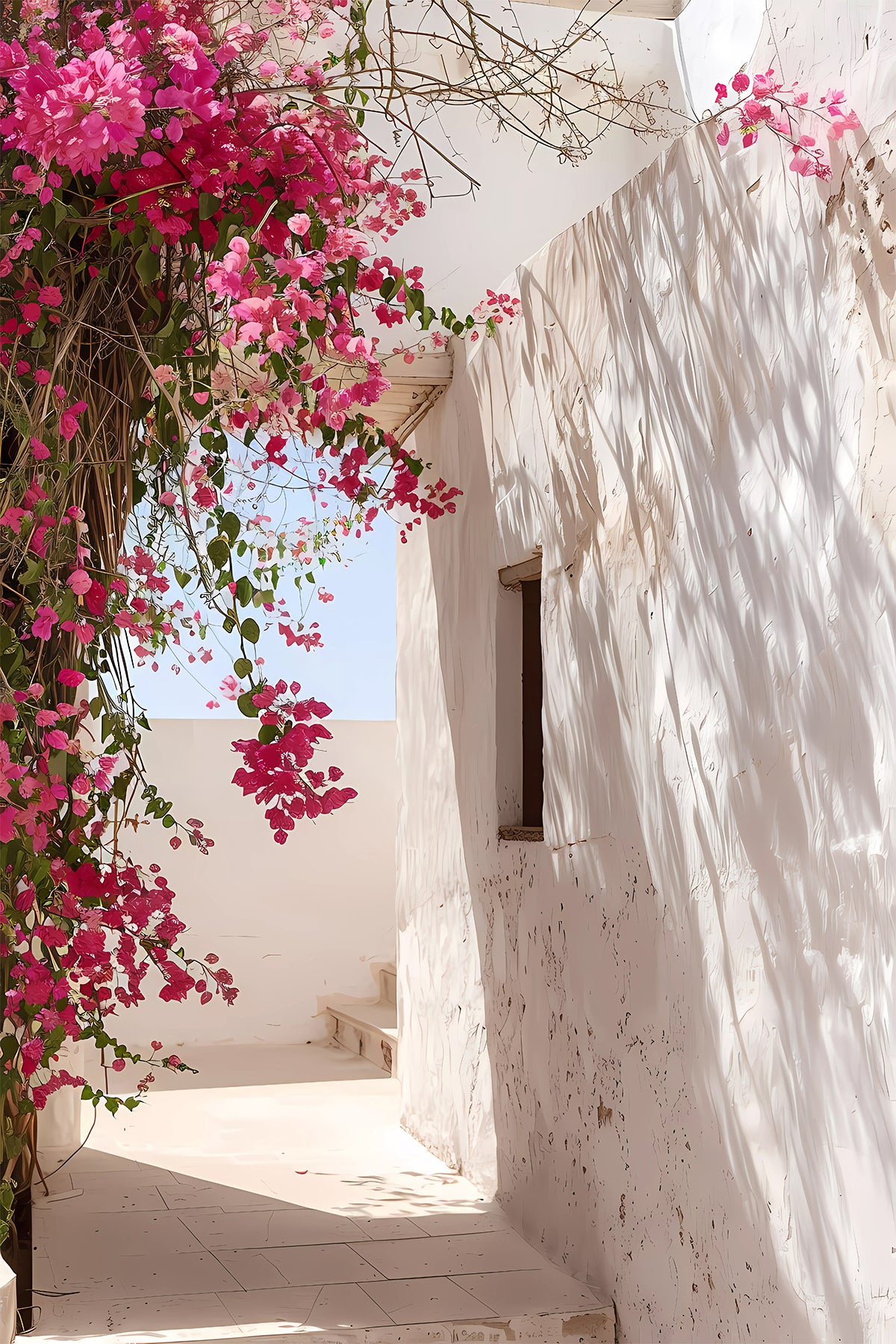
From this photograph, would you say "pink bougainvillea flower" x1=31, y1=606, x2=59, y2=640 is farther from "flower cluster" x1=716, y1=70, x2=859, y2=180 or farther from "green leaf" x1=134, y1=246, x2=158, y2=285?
"flower cluster" x1=716, y1=70, x2=859, y2=180

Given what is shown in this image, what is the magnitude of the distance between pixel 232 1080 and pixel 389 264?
5.61 metres

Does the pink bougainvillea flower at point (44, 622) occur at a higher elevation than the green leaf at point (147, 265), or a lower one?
lower

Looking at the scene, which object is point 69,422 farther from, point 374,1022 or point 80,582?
point 374,1022

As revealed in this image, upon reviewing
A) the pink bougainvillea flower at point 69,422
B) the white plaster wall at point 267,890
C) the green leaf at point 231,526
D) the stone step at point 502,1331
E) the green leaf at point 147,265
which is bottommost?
the stone step at point 502,1331

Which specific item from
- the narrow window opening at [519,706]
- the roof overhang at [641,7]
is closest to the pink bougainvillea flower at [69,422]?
the narrow window opening at [519,706]

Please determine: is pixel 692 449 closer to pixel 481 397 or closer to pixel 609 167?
pixel 481 397

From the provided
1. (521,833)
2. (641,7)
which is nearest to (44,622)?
(521,833)

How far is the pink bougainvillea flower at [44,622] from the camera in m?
2.02

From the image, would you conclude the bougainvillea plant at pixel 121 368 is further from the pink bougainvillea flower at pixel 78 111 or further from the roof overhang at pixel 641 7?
the roof overhang at pixel 641 7

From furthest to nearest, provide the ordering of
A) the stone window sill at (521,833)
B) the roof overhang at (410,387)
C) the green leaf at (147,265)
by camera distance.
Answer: the roof overhang at (410,387), the stone window sill at (521,833), the green leaf at (147,265)

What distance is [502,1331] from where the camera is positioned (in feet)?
10.5

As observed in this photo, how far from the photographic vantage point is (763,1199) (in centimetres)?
254

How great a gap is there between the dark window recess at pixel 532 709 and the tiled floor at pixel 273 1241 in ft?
4.45

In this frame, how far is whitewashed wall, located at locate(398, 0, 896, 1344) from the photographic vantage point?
2203 millimetres
